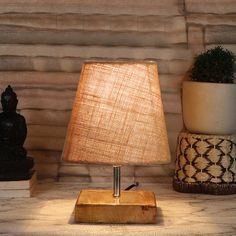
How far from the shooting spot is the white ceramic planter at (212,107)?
4.59 feet

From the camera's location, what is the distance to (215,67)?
4.65ft

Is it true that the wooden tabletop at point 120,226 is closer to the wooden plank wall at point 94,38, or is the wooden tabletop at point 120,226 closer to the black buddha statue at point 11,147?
the black buddha statue at point 11,147

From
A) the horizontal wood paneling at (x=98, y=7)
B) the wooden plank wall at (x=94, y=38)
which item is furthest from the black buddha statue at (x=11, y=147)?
the horizontal wood paneling at (x=98, y=7)

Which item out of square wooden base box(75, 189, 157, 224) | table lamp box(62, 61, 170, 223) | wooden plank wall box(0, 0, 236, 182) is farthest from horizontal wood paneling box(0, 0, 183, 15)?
square wooden base box(75, 189, 157, 224)

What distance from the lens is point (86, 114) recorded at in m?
1.16

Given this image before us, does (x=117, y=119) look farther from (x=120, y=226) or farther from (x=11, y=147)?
(x=11, y=147)

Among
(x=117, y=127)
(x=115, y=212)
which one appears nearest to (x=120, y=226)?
(x=115, y=212)

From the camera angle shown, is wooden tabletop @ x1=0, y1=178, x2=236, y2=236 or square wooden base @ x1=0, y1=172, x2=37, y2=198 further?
square wooden base @ x1=0, y1=172, x2=37, y2=198

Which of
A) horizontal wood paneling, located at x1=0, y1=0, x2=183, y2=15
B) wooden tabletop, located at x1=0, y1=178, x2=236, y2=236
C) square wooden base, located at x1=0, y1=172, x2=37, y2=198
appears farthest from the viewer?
horizontal wood paneling, located at x1=0, y1=0, x2=183, y2=15

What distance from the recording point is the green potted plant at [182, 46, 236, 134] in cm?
140

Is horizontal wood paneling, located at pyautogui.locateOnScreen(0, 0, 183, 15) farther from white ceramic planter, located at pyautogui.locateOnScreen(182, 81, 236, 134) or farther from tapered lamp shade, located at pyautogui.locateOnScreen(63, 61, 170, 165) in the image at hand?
tapered lamp shade, located at pyautogui.locateOnScreen(63, 61, 170, 165)

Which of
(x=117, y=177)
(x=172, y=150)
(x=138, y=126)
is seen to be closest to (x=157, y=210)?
(x=117, y=177)

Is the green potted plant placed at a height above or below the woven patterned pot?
above

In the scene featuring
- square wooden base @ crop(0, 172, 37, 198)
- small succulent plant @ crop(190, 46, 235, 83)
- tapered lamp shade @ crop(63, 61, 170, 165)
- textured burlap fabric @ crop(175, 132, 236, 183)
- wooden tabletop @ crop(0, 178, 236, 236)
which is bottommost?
wooden tabletop @ crop(0, 178, 236, 236)
